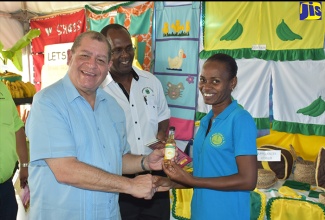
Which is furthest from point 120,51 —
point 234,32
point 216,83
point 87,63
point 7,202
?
point 234,32

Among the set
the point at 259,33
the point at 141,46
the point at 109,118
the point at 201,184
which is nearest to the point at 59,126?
the point at 109,118

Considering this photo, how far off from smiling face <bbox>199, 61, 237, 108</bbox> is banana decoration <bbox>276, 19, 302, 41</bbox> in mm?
1832

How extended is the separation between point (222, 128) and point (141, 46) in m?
3.04

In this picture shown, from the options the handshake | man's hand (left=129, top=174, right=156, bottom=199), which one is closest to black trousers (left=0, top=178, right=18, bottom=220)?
the handshake

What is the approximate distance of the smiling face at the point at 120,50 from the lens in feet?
8.11

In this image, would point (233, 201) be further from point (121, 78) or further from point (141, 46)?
point (141, 46)

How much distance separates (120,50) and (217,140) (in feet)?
4.13

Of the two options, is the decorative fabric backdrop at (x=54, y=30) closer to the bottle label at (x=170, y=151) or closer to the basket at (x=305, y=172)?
the basket at (x=305, y=172)

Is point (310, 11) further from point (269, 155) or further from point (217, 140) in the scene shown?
point (217, 140)

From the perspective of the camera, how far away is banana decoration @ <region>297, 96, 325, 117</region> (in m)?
3.11

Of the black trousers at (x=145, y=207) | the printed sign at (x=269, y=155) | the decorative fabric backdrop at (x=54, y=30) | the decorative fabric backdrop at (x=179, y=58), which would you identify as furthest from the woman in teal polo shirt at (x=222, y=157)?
the decorative fabric backdrop at (x=54, y=30)

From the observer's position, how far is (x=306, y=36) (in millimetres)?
3111

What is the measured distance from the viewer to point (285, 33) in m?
3.23

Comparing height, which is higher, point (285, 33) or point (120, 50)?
point (285, 33)
